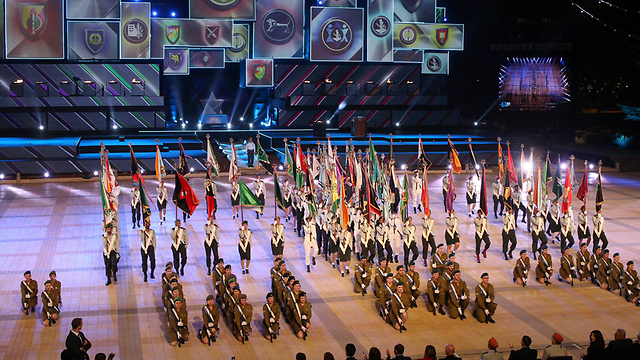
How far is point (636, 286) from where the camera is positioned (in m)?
16.5

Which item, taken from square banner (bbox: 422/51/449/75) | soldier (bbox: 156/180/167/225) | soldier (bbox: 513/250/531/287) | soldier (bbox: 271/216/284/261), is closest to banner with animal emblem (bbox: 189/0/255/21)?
square banner (bbox: 422/51/449/75)

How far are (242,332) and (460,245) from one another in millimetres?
9488

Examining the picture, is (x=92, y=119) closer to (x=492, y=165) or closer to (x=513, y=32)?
(x=492, y=165)

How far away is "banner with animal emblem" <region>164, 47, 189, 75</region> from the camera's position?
42250mm

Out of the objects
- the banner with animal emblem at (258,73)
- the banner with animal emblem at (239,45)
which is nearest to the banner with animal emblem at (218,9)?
the banner with animal emblem at (239,45)

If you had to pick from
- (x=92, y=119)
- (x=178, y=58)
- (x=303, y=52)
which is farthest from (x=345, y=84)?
(x=92, y=119)

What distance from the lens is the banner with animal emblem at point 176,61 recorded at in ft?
139

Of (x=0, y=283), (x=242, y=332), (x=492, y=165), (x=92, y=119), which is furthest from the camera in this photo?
(x=92, y=119)

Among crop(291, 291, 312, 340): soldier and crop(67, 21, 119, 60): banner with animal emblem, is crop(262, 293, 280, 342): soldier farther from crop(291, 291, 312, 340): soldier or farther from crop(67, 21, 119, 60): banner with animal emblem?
crop(67, 21, 119, 60): banner with animal emblem

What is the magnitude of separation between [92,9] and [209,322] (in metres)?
29.2

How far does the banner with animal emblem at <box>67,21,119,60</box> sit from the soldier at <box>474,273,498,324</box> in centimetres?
2988

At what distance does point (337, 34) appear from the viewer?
42219 mm

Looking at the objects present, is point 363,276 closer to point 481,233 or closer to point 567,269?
point 481,233

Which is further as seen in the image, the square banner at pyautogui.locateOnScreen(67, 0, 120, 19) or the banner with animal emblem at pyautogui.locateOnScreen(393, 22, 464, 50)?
the banner with animal emblem at pyautogui.locateOnScreen(393, 22, 464, 50)
